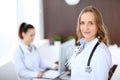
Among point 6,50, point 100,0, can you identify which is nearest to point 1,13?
point 6,50

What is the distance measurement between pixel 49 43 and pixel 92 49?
3084 millimetres

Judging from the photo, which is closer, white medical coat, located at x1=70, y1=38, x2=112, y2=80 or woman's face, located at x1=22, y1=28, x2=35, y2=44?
white medical coat, located at x1=70, y1=38, x2=112, y2=80

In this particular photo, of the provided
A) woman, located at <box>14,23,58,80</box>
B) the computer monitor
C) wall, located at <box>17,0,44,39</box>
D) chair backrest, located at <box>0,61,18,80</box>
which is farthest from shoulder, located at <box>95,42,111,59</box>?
wall, located at <box>17,0,44,39</box>

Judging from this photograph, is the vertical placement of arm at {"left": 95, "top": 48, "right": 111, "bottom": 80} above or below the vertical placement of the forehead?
below

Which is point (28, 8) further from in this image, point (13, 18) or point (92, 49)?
point (92, 49)

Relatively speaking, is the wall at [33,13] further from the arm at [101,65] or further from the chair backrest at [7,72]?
the arm at [101,65]

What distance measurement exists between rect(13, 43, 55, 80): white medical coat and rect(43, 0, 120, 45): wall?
52.4 inches

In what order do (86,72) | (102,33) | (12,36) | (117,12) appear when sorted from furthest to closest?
(117,12) → (12,36) → (102,33) → (86,72)

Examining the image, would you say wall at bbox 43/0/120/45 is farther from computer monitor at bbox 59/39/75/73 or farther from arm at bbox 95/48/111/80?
arm at bbox 95/48/111/80

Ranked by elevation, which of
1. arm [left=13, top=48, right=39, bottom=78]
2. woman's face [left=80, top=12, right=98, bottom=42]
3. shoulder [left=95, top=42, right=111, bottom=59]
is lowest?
arm [left=13, top=48, right=39, bottom=78]

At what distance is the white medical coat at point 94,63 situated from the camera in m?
1.97

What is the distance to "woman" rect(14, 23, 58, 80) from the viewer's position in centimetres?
340

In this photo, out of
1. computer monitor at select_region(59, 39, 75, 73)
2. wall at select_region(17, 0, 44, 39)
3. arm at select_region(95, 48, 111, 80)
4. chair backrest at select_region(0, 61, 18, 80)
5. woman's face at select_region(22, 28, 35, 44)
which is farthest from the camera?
wall at select_region(17, 0, 44, 39)

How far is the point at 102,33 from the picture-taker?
2.15 m
